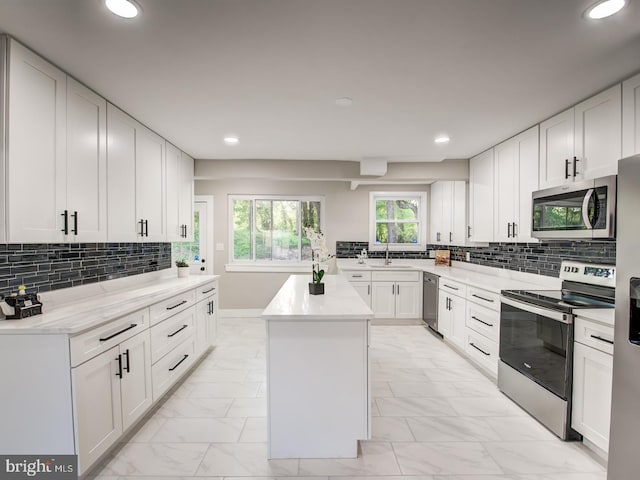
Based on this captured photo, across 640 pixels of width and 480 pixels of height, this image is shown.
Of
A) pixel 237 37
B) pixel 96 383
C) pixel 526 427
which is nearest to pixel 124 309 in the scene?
pixel 96 383

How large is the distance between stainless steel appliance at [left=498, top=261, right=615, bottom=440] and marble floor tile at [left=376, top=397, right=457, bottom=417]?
57 centimetres

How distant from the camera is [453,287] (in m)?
3.70

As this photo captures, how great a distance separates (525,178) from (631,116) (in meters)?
1.01

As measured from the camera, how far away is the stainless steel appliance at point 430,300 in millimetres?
4203

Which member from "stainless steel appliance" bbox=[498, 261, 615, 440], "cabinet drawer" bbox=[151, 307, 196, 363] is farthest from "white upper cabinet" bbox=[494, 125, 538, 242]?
"cabinet drawer" bbox=[151, 307, 196, 363]

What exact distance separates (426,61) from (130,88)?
1918mm

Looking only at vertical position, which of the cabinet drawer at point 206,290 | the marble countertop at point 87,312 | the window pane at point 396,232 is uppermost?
the window pane at point 396,232

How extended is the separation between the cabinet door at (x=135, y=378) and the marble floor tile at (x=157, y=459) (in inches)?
6.2

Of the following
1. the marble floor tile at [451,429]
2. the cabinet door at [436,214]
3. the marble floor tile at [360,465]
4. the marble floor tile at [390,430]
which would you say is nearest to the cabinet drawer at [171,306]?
the marble floor tile at [360,465]

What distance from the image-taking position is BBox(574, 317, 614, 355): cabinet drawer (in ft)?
5.81

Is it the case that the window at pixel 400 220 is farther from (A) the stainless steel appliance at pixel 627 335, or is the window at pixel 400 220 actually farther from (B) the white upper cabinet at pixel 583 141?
(A) the stainless steel appliance at pixel 627 335

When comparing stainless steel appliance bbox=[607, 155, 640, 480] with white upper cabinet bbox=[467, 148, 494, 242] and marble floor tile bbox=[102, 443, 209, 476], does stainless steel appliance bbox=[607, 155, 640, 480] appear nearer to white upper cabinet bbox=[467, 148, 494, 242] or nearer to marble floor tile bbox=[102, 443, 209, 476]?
white upper cabinet bbox=[467, 148, 494, 242]

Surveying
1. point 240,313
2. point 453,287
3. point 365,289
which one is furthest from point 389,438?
point 240,313

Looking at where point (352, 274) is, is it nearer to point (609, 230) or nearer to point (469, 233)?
point (469, 233)
